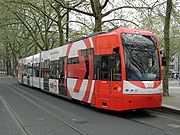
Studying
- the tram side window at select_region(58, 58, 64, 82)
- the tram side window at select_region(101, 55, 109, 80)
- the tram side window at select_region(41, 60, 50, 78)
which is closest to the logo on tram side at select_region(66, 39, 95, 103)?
the tram side window at select_region(101, 55, 109, 80)

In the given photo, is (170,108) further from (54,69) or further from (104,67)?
(54,69)

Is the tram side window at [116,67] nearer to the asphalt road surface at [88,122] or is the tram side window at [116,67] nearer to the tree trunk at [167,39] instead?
the asphalt road surface at [88,122]

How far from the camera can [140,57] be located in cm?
1283

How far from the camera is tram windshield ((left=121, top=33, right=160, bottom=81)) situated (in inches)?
495

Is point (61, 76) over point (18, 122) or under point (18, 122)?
over

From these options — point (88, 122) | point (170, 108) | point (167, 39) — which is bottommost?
point (88, 122)

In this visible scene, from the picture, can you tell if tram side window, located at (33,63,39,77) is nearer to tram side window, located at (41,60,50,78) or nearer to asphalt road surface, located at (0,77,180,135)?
tram side window, located at (41,60,50,78)

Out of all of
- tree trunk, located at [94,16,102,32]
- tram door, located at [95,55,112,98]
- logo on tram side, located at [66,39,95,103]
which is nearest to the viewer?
tram door, located at [95,55,112,98]

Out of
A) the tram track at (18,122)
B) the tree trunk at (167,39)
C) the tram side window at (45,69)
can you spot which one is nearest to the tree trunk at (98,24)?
the tram side window at (45,69)

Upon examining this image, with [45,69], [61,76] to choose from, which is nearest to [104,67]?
[61,76]

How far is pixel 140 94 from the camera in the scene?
12445 millimetres

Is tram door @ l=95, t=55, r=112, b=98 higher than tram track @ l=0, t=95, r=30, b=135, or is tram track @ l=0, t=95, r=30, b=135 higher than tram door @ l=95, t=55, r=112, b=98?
tram door @ l=95, t=55, r=112, b=98

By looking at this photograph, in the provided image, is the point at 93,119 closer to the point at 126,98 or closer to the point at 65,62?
the point at 126,98

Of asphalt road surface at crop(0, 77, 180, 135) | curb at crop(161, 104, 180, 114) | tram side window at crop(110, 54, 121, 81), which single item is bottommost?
asphalt road surface at crop(0, 77, 180, 135)
